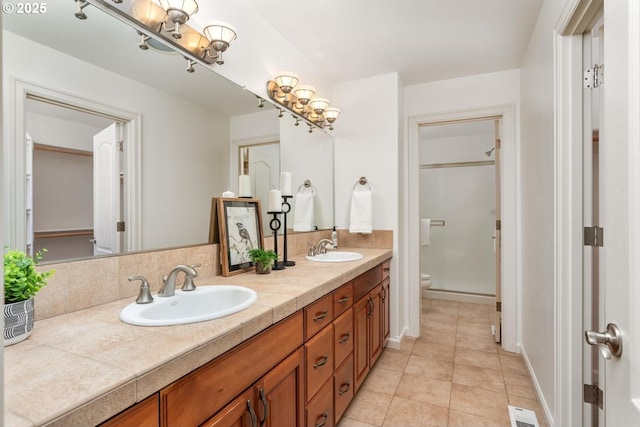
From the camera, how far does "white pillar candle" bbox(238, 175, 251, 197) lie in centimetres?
184

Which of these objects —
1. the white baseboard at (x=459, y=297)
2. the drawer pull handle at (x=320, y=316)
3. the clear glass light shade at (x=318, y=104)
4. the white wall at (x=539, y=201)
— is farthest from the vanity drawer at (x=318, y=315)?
the white baseboard at (x=459, y=297)

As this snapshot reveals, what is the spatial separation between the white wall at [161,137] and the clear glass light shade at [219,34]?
1.03ft

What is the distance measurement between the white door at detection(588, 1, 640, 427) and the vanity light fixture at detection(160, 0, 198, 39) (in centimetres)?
143

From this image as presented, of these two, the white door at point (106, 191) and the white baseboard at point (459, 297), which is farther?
the white baseboard at point (459, 297)

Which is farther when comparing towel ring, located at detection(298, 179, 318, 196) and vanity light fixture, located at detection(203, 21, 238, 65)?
towel ring, located at detection(298, 179, 318, 196)

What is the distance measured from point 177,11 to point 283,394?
62.3 inches

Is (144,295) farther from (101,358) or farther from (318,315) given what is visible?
(318,315)

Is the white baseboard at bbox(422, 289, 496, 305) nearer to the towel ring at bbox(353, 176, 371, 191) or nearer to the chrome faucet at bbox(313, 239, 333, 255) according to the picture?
the towel ring at bbox(353, 176, 371, 191)

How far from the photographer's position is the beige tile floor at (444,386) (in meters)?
1.87

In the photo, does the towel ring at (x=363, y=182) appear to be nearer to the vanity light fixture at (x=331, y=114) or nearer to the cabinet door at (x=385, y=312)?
the vanity light fixture at (x=331, y=114)

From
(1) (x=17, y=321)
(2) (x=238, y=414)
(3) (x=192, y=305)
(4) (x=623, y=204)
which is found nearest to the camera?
(4) (x=623, y=204)

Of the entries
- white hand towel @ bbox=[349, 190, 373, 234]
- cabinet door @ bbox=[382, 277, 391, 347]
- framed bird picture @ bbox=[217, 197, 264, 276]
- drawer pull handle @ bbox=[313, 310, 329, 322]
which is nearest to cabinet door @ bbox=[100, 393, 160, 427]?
drawer pull handle @ bbox=[313, 310, 329, 322]

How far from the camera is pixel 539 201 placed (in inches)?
80.1

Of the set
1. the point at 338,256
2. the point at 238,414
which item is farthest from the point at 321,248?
the point at 238,414
